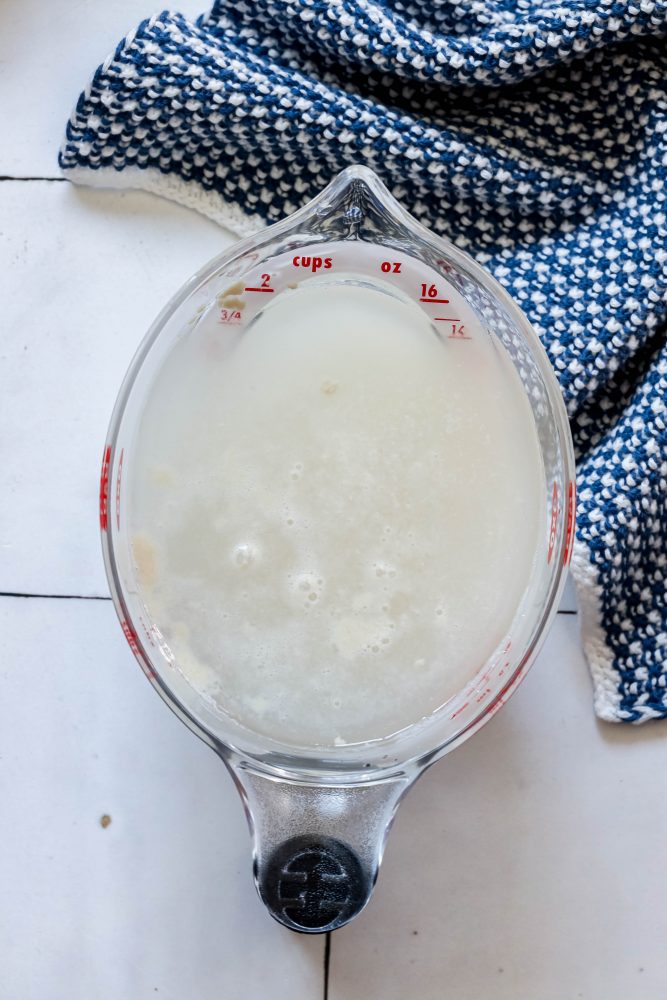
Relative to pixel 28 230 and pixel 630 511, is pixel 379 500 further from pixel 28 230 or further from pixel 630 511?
pixel 28 230

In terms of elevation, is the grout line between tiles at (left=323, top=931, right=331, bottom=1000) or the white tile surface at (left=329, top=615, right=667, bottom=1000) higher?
the white tile surface at (left=329, top=615, right=667, bottom=1000)

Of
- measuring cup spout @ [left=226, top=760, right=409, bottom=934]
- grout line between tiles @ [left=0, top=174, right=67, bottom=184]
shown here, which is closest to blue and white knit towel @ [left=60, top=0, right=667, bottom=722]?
grout line between tiles @ [left=0, top=174, right=67, bottom=184]

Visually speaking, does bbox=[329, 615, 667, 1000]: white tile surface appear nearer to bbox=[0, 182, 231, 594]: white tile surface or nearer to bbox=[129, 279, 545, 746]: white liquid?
bbox=[129, 279, 545, 746]: white liquid

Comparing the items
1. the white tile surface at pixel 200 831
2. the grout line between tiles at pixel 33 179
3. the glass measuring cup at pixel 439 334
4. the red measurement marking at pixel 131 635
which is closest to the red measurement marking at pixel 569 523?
the glass measuring cup at pixel 439 334

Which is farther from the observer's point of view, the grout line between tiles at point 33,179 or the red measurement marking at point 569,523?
the grout line between tiles at point 33,179

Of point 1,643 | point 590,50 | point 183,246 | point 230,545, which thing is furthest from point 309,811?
point 590,50

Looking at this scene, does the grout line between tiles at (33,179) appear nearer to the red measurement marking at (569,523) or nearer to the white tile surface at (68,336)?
the white tile surface at (68,336)

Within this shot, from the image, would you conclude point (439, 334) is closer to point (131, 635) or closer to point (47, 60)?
point (131, 635)
